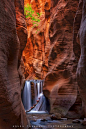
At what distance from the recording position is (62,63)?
11.6m

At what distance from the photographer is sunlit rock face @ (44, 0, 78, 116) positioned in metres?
10.6

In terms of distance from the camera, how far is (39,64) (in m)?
25.8

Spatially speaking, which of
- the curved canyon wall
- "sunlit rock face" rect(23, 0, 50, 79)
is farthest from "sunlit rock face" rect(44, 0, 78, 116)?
"sunlit rock face" rect(23, 0, 50, 79)

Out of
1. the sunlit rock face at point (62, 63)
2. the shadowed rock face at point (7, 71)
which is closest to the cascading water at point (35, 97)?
the sunlit rock face at point (62, 63)

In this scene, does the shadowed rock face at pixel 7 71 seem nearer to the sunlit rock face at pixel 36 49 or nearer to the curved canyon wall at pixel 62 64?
the curved canyon wall at pixel 62 64

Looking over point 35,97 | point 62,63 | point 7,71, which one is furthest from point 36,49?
point 7,71

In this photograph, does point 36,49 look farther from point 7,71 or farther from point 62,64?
point 7,71

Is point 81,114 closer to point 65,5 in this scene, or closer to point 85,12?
point 85,12

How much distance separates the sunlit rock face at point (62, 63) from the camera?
1061 centimetres

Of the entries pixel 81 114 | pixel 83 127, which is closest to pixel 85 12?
pixel 83 127

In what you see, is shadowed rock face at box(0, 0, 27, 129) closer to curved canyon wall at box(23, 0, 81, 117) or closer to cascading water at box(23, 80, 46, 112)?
curved canyon wall at box(23, 0, 81, 117)

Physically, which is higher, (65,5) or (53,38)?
(65,5)

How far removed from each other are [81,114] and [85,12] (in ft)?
22.3

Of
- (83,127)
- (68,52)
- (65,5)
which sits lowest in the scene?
(83,127)
